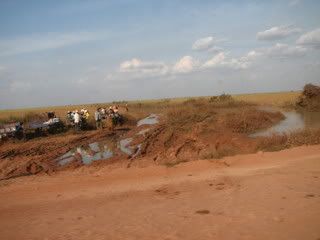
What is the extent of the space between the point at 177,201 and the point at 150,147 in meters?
8.97

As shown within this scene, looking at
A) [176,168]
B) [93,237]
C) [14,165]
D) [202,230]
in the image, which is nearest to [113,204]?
[93,237]

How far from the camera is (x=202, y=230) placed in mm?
6531

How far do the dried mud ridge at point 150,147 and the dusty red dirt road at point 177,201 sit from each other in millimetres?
1379

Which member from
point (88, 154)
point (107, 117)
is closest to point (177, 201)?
point (88, 154)

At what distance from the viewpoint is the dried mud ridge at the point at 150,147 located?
14.7 metres

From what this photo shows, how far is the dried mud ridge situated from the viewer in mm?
14672

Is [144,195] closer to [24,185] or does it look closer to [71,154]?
[24,185]

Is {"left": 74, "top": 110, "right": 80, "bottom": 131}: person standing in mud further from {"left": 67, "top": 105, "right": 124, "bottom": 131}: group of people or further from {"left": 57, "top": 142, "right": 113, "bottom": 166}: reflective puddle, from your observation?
{"left": 57, "top": 142, "right": 113, "bottom": 166}: reflective puddle

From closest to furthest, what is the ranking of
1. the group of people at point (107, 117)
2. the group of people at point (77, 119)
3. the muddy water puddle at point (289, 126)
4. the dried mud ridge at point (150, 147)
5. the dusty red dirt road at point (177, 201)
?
the dusty red dirt road at point (177, 201), the dried mud ridge at point (150, 147), the muddy water puddle at point (289, 126), the group of people at point (77, 119), the group of people at point (107, 117)

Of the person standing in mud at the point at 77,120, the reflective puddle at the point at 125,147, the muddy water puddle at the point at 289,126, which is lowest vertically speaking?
the muddy water puddle at the point at 289,126

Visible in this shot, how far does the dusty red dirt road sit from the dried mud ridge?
1.38 m

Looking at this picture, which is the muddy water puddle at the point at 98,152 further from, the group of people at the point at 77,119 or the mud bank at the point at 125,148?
the group of people at the point at 77,119

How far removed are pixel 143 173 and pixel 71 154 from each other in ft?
21.9

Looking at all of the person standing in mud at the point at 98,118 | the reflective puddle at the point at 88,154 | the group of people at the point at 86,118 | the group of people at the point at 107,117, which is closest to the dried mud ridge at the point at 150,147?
the reflective puddle at the point at 88,154
